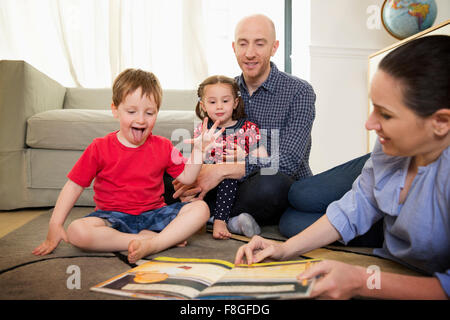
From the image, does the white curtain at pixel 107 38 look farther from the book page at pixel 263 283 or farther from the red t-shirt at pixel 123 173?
the book page at pixel 263 283

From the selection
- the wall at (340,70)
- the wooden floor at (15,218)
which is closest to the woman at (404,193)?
the wooden floor at (15,218)

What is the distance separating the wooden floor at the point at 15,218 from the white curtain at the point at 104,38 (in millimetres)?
1305

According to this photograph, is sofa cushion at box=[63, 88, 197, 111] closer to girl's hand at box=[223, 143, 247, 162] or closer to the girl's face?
the girl's face

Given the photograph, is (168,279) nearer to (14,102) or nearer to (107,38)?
(14,102)

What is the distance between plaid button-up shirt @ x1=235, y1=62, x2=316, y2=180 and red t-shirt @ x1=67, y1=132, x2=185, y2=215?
1.23ft

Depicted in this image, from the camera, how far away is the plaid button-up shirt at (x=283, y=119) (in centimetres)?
130

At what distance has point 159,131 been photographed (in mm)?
1810

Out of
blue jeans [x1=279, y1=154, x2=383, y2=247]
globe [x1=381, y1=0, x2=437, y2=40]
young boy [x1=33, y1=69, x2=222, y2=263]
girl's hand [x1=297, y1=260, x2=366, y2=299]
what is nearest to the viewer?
girl's hand [x1=297, y1=260, x2=366, y2=299]

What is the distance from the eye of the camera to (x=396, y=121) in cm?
65

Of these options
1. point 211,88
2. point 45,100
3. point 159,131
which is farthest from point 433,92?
point 45,100

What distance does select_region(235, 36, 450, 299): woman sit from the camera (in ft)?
1.90

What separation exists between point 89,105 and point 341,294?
226cm

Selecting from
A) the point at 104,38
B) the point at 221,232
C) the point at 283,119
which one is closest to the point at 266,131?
the point at 283,119

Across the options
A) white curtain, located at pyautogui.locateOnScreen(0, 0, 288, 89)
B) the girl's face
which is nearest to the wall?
white curtain, located at pyautogui.locateOnScreen(0, 0, 288, 89)
